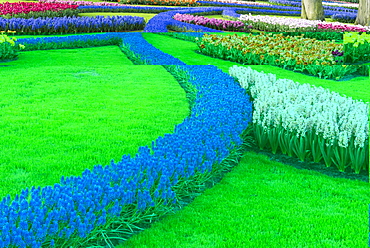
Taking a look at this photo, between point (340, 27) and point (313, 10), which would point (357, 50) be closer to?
point (340, 27)

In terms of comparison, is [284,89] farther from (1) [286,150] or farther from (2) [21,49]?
(2) [21,49]

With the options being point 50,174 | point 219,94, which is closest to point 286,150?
point 219,94

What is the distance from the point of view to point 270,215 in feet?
14.7

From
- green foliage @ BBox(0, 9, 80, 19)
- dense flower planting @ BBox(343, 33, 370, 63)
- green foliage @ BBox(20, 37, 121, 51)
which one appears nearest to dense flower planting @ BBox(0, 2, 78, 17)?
Answer: green foliage @ BBox(0, 9, 80, 19)

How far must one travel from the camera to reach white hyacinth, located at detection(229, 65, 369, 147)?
5.70 metres

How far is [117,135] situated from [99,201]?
9.69 ft

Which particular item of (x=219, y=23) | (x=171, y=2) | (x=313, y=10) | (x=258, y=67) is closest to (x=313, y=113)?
(x=258, y=67)

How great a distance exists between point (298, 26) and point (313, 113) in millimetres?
13536

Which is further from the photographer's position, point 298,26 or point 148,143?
point 298,26

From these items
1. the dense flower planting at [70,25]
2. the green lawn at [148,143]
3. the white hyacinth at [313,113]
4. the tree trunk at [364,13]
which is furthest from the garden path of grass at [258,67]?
the tree trunk at [364,13]

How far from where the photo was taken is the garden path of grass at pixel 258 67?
10391 mm

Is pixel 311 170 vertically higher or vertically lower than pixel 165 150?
lower

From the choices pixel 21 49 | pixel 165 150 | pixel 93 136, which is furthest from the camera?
pixel 21 49

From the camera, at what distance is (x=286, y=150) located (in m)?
6.16
